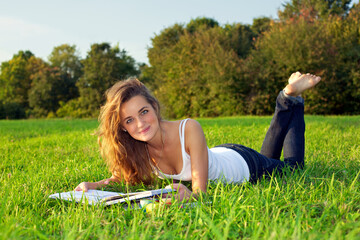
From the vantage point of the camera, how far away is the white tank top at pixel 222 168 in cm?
284

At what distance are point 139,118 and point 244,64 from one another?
1733 centimetres

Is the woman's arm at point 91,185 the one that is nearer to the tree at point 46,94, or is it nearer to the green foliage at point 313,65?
the green foliage at point 313,65

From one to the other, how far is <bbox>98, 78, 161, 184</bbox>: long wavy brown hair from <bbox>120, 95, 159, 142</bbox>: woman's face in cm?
7

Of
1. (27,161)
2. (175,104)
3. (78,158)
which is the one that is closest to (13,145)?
(27,161)

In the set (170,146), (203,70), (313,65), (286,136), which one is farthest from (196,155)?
(203,70)

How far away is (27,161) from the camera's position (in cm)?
468

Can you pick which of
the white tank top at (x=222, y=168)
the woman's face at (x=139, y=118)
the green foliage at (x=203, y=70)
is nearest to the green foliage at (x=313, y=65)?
the green foliage at (x=203, y=70)

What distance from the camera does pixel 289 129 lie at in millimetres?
3729

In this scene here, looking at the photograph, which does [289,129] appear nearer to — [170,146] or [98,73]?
[170,146]

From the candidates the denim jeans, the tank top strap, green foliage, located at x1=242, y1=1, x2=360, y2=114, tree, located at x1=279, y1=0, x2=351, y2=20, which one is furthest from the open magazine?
tree, located at x1=279, y1=0, x2=351, y2=20

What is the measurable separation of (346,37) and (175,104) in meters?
12.2

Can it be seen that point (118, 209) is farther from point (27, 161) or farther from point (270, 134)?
point (27, 161)

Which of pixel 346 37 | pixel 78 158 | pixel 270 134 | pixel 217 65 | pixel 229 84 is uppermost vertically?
pixel 346 37

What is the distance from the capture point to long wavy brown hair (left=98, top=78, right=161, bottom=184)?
9.41ft
